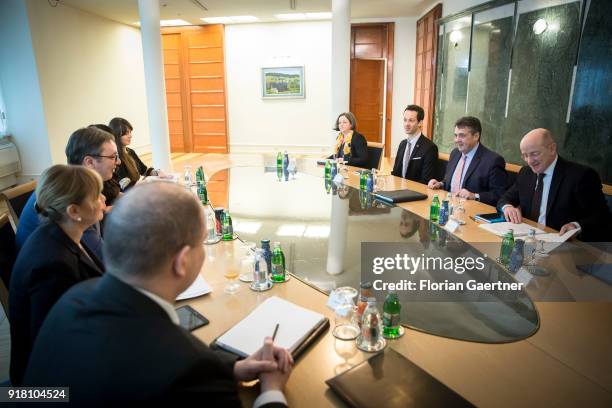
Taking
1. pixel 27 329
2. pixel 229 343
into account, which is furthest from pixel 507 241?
pixel 27 329

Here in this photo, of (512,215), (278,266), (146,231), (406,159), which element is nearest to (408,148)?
(406,159)

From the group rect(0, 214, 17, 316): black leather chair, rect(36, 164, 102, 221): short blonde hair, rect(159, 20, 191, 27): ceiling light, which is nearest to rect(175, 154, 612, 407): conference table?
rect(36, 164, 102, 221): short blonde hair

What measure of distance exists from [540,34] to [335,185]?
2.57m

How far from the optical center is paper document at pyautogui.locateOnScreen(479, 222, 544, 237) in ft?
6.49

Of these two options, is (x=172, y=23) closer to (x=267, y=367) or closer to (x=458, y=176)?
(x=458, y=176)

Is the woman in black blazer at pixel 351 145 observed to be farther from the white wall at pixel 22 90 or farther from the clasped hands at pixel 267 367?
the white wall at pixel 22 90

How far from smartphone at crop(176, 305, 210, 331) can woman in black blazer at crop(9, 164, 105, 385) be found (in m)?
0.31

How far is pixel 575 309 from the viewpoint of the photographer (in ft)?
4.36

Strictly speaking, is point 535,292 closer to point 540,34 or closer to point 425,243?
point 425,243

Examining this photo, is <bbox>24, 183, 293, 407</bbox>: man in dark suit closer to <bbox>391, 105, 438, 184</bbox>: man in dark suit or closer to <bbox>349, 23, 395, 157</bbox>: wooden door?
<bbox>391, 105, 438, 184</bbox>: man in dark suit

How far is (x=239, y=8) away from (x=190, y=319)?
6.96 meters

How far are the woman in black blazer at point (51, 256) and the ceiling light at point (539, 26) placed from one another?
13.9 feet

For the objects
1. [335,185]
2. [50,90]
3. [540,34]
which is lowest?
[335,185]

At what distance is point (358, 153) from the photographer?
4.32m
